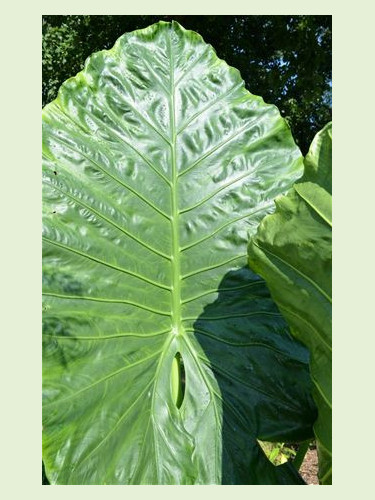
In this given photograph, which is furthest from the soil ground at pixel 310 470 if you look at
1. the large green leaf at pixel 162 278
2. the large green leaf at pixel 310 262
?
the large green leaf at pixel 310 262

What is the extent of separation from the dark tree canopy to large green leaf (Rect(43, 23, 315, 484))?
415 centimetres

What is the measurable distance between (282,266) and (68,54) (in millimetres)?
4702

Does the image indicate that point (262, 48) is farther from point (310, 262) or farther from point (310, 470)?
point (310, 262)

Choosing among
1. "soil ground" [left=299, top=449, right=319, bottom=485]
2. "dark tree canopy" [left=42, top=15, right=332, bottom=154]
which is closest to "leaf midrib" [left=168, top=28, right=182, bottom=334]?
"soil ground" [left=299, top=449, right=319, bottom=485]

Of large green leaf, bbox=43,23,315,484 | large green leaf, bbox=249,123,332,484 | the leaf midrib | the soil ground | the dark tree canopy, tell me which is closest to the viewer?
large green leaf, bbox=249,123,332,484

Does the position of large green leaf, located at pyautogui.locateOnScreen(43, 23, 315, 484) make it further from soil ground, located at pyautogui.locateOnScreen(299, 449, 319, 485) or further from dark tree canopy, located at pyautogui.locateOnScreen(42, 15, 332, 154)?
dark tree canopy, located at pyautogui.locateOnScreen(42, 15, 332, 154)

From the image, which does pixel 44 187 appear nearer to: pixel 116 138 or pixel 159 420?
pixel 116 138

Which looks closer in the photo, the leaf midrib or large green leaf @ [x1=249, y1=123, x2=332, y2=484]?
large green leaf @ [x1=249, y1=123, x2=332, y2=484]

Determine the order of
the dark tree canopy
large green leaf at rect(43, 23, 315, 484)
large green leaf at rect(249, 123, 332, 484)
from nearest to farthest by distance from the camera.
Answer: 1. large green leaf at rect(249, 123, 332, 484)
2. large green leaf at rect(43, 23, 315, 484)
3. the dark tree canopy

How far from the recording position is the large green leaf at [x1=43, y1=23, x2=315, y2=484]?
3.17 ft

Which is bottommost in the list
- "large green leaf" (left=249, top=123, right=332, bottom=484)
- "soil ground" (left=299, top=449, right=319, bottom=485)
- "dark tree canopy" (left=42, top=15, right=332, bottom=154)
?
"soil ground" (left=299, top=449, right=319, bottom=485)

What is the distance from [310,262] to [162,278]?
394mm

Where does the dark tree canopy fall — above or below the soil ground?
above

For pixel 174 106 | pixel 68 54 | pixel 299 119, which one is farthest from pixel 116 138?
pixel 299 119
